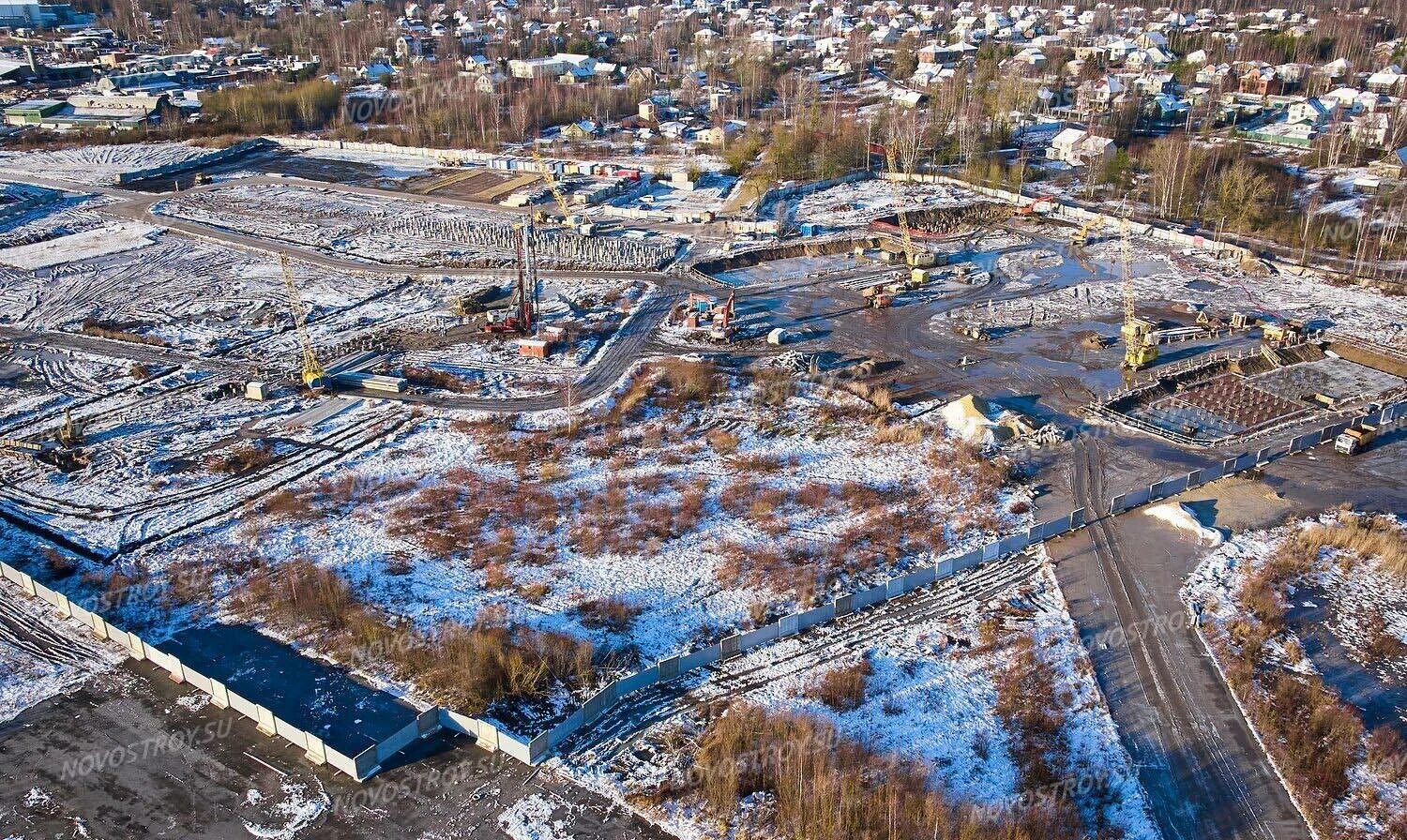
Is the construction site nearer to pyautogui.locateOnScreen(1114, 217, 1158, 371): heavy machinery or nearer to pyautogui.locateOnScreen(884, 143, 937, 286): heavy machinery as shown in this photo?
pyautogui.locateOnScreen(1114, 217, 1158, 371): heavy machinery

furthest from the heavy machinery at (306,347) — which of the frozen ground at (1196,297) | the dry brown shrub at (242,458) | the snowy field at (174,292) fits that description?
the frozen ground at (1196,297)

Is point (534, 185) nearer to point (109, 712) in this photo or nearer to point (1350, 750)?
point (109, 712)

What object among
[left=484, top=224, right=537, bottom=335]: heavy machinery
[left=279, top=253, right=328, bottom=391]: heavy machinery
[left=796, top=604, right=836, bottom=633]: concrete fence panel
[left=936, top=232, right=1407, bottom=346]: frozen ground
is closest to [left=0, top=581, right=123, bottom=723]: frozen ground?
[left=279, top=253, right=328, bottom=391]: heavy machinery

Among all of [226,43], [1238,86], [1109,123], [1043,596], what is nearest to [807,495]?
[1043,596]

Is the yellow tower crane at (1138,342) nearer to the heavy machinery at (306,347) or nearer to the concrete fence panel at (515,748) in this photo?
the concrete fence panel at (515,748)

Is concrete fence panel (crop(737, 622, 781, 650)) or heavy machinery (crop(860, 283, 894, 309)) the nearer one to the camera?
concrete fence panel (crop(737, 622, 781, 650))
